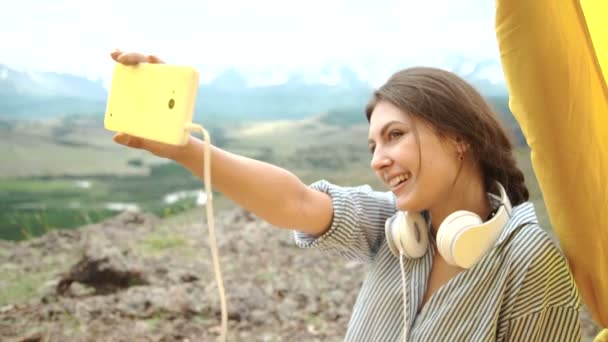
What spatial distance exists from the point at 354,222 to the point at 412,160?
0.38 ft

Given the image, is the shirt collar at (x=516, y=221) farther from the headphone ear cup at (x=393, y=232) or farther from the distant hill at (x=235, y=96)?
the distant hill at (x=235, y=96)

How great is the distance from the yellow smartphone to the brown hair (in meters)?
0.31

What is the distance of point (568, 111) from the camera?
0.77 meters

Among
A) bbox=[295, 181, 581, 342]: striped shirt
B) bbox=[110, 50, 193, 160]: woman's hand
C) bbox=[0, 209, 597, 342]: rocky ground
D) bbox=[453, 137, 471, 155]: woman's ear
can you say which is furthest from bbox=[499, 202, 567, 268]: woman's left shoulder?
bbox=[0, 209, 597, 342]: rocky ground

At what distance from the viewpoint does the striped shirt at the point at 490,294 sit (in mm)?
751

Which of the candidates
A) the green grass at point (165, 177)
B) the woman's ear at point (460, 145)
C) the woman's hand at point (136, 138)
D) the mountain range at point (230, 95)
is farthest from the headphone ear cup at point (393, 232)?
the green grass at point (165, 177)

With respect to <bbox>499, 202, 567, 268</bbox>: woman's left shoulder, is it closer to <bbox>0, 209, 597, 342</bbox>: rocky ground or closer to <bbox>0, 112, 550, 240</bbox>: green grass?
<bbox>0, 209, 597, 342</bbox>: rocky ground

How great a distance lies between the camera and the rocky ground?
53.1 inches

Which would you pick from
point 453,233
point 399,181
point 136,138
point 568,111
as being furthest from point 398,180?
point 136,138

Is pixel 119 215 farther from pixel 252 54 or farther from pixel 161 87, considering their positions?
pixel 161 87

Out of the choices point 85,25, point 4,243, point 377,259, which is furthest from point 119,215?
point 377,259

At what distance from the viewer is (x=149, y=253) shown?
162cm

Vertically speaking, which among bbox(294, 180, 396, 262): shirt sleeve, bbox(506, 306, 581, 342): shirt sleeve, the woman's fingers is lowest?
bbox(506, 306, 581, 342): shirt sleeve

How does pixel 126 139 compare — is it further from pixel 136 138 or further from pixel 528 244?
pixel 528 244
